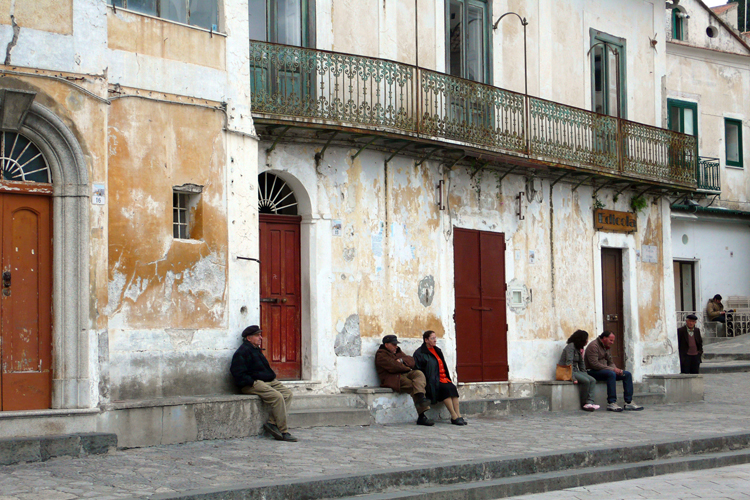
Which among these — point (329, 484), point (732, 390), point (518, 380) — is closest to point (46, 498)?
point (329, 484)

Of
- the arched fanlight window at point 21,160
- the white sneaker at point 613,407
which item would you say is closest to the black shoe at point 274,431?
the arched fanlight window at point 21,160

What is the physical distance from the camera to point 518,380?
17.4 m

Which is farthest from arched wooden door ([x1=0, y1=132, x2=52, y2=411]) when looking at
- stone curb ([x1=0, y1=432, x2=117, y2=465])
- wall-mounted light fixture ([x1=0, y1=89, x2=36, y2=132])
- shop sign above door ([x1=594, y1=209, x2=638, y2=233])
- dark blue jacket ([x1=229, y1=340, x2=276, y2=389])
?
shop sign above door ([x1=594, y1=209, x2=638, y2=233])

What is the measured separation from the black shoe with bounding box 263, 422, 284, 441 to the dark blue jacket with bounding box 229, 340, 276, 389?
53cm

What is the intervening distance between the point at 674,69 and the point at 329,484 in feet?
75.0

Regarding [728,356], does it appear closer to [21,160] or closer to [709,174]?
[709,174]

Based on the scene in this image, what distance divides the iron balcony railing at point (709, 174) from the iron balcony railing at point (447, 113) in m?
8.18

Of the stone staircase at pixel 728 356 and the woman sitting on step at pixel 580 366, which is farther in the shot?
the stone staircase at pixel 728 356

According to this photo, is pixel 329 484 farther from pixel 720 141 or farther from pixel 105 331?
pixel 720 141

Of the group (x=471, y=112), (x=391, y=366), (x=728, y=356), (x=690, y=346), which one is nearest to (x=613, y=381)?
(x=690, y=346)

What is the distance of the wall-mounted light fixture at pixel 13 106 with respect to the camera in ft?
32.6

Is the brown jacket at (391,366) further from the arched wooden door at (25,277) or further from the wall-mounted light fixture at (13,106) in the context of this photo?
the wall-mounted light fixture at (13,106)

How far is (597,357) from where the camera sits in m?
17.2

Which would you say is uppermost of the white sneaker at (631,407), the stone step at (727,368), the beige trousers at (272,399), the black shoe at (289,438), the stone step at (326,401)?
the beige trousers at (272,399)
